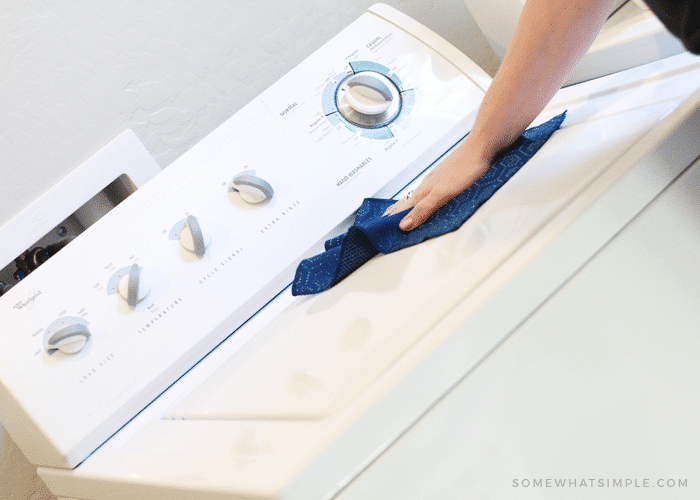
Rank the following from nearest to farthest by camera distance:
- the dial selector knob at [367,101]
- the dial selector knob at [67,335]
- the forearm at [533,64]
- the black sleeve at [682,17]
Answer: the black sleeve at [682,17] < the forearm at [533,64] < the dial selector knob at [67,335] < the dial selector knob at [367,101]

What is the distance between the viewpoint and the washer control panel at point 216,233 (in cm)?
64

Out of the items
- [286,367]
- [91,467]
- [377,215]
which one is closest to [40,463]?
[91,467]

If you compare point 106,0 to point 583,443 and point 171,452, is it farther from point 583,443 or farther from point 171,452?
point 583,443

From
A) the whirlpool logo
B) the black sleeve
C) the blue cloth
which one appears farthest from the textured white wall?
the black sleeve

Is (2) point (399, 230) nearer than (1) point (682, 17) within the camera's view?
No

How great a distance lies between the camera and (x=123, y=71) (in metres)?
0.75

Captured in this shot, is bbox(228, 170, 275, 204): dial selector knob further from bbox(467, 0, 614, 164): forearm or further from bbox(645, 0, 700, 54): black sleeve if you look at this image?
bbox(645, 0, 700, 54): black sleeve

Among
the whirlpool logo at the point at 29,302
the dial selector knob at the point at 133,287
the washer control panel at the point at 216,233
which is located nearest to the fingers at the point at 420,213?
the washer control panel at the point at 216,233

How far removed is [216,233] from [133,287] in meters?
0.11

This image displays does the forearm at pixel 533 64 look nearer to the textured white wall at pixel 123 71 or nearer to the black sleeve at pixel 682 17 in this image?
the black sleeve at pixel 682 17

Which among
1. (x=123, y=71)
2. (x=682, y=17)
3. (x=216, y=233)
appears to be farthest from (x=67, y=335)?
(x=682, y=17)

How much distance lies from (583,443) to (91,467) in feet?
1.58

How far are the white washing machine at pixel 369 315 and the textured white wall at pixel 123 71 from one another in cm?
11

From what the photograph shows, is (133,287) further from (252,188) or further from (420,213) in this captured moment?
(420,213)
